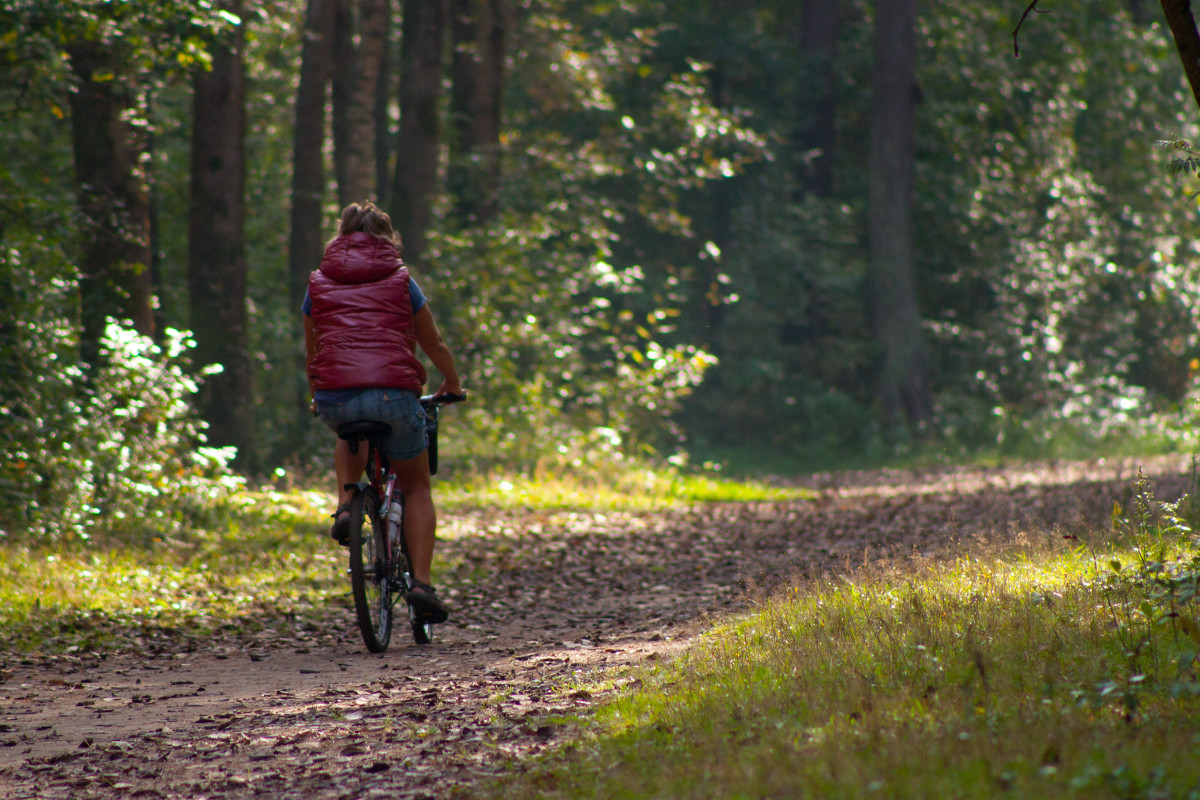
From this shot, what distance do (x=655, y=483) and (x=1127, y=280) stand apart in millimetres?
16047

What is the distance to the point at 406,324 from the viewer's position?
6.70 m

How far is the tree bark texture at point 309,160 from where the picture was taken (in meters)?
18.6

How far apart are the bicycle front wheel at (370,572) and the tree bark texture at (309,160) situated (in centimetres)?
1230

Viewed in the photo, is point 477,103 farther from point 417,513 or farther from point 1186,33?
point 1186,33

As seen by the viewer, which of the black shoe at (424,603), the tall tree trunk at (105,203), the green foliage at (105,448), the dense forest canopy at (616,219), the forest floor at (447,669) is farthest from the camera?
the tall tree trunk at (105,203)

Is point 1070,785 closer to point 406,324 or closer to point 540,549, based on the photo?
point 406,324

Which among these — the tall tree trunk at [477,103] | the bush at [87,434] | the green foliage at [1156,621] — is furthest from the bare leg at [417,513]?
the tall tree trunk at [477,103]

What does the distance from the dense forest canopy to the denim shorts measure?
14.6ft

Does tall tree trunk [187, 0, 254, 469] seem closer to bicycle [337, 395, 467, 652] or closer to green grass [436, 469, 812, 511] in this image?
green grass [436, 469, 812, 511]

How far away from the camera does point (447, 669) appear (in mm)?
6410

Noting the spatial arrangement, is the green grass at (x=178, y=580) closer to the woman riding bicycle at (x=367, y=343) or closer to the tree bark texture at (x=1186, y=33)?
the woman riding bicycle at (x=367, y=343)

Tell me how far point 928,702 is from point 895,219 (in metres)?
21.9

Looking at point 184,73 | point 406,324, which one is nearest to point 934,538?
point 406,324

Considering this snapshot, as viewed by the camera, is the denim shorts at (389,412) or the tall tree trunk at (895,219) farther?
the tall tree trunk at (895,219)
